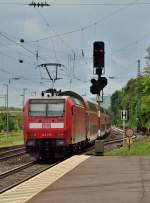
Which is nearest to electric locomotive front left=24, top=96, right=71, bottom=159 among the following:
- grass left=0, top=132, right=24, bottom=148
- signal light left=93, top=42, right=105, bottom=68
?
signal light left=93, top=42, right=105, bottom=68

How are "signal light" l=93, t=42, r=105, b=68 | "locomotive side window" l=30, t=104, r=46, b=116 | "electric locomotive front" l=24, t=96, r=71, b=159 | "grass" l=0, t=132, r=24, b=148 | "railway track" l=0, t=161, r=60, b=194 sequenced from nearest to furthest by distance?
"railway track" l=0, t=161, r=60, b=194
"signal light" l=93, t=42, r=105, b=68
"electric locomotive front" l=24, t=96, r=71, b=159
"locomotive side window" l=30, t=104, r=46, b=116
"grass" l=0, t=132, r=24, b=148

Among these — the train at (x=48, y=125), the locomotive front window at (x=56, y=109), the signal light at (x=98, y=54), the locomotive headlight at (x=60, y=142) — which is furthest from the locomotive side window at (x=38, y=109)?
the signal light at (x=98, y=54)

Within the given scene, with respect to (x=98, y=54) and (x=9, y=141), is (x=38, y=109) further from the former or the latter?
(x=9, y=141)

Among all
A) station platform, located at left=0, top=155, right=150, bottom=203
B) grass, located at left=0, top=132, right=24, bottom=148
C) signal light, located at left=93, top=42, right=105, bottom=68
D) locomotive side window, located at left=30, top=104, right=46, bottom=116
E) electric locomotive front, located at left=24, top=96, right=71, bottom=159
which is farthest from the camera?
grass, located at left=0, top=132, right=24, bottom=148

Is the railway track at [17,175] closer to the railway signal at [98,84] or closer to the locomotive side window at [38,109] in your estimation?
the locomotive side window at [38,109]

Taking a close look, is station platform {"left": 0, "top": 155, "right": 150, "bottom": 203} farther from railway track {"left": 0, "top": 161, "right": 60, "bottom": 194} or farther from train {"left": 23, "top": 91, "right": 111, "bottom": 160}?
train {"left": 23, "top": 91, "right": 111, "bottom": 160}

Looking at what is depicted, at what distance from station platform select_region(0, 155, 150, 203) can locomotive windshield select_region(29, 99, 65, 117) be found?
805cm

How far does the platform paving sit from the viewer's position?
14.3 metres

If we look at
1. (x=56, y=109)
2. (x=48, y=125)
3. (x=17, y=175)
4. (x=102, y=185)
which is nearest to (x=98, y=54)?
(x=17, y=175)

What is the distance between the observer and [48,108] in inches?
1273

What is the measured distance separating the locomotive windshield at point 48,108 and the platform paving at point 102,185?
8.33 metres

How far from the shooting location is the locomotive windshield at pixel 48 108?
105 feet

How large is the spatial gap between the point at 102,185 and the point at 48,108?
15.5 metres

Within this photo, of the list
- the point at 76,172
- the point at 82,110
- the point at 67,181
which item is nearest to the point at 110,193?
the point at 67,181
